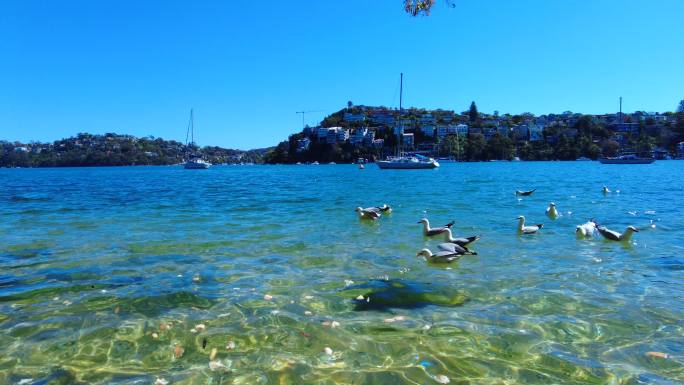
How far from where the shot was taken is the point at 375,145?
196 metres

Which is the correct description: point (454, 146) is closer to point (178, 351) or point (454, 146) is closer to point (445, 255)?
point (445, 255)

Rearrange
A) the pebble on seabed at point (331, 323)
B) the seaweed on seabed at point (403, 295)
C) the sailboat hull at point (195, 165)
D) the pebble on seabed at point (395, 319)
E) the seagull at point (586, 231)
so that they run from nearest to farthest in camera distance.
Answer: the pebble on seabed at point (331, 323), the pebble on seabed at point (395, 319), the seaweed on seabed at point (403, 295), the seagull at point (586, 231), the sailboat hull at point (195, 165)

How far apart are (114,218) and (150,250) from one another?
29.0ft

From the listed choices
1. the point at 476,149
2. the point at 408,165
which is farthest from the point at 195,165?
the point at 476,149

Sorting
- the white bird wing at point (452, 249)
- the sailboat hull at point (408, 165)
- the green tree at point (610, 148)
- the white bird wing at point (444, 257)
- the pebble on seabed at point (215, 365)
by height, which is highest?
the green tree at point (610, 148)

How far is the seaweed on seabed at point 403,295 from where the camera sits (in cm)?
694

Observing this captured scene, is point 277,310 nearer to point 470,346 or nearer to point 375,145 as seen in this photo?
point 470,346

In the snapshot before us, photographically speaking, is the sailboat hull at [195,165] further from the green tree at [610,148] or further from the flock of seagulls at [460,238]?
the green tree at [610,148]

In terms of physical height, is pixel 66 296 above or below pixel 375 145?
below

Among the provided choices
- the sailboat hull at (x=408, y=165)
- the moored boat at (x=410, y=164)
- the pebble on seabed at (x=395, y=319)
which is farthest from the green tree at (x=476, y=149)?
the pebble on seabed at (x=395, y=319)

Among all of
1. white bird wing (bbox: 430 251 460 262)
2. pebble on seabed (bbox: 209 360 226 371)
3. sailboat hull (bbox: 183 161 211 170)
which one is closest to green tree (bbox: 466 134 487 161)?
sailboat hull (bbox: 183 161 211 170)

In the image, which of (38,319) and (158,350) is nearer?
(158,350)

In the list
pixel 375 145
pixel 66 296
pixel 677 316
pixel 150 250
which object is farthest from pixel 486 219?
pixel 375 145

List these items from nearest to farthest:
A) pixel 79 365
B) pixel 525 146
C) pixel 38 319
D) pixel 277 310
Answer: pixel 79 365 < pixel 38 319 < pixel 277 310 < pixel 525 146
